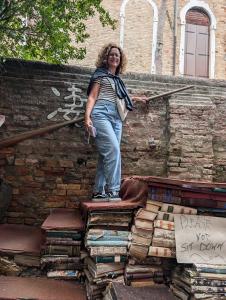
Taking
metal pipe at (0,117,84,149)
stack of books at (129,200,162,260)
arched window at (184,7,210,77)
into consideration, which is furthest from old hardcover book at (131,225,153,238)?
arched window at (184,7,210,77)

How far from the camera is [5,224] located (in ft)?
14.8

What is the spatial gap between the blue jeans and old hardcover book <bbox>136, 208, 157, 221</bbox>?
0.60 meters

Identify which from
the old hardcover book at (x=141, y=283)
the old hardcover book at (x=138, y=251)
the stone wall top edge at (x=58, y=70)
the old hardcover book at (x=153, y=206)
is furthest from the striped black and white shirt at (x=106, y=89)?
the old hardcover book at (x=141, y=283)

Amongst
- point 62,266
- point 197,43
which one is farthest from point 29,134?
point 197,43

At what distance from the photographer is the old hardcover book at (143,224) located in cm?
317

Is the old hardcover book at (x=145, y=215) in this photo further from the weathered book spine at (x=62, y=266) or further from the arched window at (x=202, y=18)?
the arched window at (x=202, y=18)

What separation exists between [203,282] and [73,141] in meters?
2.58

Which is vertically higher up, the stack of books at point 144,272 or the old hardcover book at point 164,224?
the old hardcover book at point 164,224

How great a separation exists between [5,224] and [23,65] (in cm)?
212

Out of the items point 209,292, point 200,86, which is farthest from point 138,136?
point 209,292

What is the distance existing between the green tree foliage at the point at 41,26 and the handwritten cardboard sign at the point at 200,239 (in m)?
3.09

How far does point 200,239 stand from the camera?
313 cm

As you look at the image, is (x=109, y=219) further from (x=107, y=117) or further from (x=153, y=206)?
(x=107, y=117)

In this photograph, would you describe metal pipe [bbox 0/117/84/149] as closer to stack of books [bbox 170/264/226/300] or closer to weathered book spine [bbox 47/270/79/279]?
weathered book spine [bbox 47/270/79/279]
